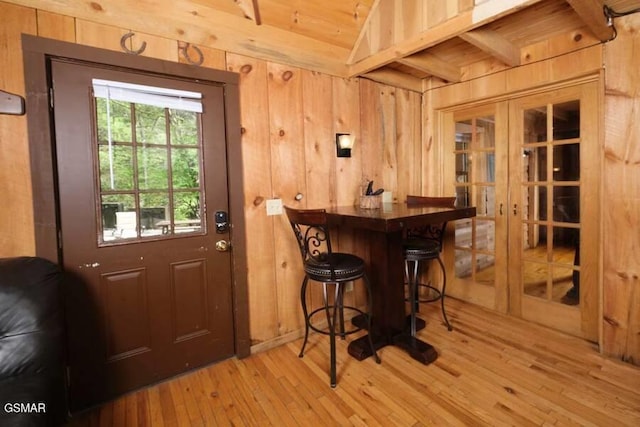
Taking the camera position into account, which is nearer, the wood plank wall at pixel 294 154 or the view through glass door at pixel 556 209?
the wood plank wall at pixel 294 154

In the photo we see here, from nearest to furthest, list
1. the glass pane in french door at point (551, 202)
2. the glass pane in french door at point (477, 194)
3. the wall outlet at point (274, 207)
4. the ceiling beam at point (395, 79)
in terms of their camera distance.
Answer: the wall outlet at point (274, 207)
the glass pane in french door at point (551, 202)
the ceiling beam at point (395, 79)
the glass pane in french door at point (477, 194)

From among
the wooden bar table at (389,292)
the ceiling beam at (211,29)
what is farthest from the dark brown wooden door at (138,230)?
the wooden bar table at (389,292)

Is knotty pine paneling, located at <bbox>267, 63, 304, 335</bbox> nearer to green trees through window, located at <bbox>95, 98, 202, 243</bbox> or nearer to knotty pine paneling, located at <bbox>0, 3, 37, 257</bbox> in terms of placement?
green trees through window, located at <bbox>95, 98, 202, 243</bbox>

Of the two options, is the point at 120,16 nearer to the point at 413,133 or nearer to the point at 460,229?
the point at 413,133

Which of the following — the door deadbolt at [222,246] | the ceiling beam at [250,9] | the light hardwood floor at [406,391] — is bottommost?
the light hardwood floor at [406,391]

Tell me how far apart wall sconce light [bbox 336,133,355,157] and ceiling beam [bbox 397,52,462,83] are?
0.72 meters

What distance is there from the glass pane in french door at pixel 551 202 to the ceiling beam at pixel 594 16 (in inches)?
20.5

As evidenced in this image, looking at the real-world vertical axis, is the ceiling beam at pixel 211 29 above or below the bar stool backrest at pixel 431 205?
above

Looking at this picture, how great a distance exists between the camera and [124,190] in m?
1.88

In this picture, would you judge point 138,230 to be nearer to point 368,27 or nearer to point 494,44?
point 368,27

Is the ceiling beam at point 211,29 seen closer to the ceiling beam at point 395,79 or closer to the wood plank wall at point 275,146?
the wood plank wall at point 275,146

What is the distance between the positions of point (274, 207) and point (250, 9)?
1403mm

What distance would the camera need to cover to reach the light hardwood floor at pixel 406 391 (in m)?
1.70

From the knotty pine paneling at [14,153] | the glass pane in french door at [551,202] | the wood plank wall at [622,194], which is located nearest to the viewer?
the knotty pine paneling at [14,153]
